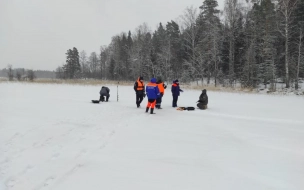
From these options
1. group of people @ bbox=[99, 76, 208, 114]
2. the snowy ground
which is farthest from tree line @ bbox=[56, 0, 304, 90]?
the snowy ground

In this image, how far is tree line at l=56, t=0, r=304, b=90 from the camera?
3422 centimetres

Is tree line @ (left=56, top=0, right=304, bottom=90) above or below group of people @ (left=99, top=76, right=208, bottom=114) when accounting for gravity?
above

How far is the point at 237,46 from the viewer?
42625 millimetres

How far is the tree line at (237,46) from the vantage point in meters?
34.2

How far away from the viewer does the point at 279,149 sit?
22.7 ft

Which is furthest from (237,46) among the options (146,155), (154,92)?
(146,155)

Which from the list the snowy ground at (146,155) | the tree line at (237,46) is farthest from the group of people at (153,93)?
the tree line at (237,46)

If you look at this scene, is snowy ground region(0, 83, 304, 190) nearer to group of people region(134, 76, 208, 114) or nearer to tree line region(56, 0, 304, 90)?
group of people region(134, 76, 208, 114)

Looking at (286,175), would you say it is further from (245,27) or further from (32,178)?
(245,27)

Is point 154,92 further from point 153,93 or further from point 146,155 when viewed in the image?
point 146,155

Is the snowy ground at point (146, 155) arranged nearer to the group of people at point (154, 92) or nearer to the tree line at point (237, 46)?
the group of people at point (154, 92)

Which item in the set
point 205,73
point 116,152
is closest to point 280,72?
point 205,73

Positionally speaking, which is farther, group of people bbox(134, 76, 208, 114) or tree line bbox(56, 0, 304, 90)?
tree line bbox(56, 0, 304, 90)

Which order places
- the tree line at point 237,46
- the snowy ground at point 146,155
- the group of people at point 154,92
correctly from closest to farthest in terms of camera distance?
1. the snowy ground at point 146,155
2. the group of people at point 154,92
3. the tree line at point 237,46
